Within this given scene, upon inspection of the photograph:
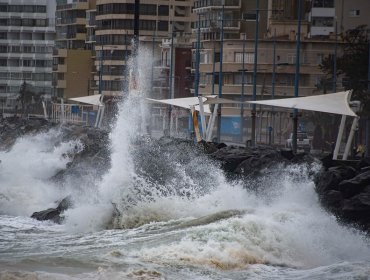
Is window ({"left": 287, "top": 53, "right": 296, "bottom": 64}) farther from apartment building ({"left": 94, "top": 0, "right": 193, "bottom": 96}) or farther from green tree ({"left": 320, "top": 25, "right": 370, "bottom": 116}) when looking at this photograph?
apartment building ({"left": 94, "top": 0, "right": 193, "bottom": 96})

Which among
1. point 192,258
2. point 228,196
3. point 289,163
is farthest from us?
point 289,163

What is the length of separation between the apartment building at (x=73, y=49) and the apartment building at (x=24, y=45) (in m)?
4.28

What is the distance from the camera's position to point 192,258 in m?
19.0

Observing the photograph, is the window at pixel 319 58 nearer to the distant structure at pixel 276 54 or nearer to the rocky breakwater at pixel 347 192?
the distant structure at pixel 276 54

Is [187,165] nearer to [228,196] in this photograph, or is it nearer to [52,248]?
[228,196]

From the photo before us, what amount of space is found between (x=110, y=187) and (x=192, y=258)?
655 centimetres

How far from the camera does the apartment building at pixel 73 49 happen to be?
10244 cm

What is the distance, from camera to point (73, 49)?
351 feet

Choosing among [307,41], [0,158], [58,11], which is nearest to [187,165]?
[0,158]

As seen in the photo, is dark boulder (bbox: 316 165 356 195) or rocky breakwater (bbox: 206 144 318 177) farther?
rocky breakwater (bbox: 206 144 318 177)

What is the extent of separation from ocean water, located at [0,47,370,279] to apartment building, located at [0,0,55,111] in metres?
84.1

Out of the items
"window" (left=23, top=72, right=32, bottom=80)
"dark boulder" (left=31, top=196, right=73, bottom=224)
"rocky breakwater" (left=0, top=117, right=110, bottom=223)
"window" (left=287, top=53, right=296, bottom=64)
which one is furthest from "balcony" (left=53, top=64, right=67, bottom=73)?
"dark boulder" (left=31, top=196, right=73, bottom=224)

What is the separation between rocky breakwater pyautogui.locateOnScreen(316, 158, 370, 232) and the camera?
68.9 ft

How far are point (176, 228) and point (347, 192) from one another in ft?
10.7
